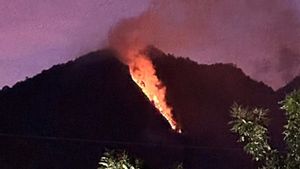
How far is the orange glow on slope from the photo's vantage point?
28.4 ft

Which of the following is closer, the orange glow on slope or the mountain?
the mountain

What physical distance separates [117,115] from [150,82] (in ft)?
2.45

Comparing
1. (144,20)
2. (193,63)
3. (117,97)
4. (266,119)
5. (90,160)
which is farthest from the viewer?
(117,97)

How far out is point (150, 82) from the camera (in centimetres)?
937

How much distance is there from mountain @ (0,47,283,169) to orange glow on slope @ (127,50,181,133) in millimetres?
95

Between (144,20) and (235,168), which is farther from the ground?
(144,20)

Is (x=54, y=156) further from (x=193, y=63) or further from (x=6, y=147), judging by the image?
(x=193, y=63)

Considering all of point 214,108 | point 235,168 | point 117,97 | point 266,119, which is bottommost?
point 266,119

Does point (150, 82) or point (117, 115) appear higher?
point (150, 82)

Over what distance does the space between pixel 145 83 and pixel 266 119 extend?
250 inches

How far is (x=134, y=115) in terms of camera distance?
28.8 ft

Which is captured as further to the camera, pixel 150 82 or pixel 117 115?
pixel 150 82

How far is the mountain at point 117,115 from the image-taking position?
8.16 m

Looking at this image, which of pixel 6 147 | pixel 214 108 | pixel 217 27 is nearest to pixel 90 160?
pixel 6 147
